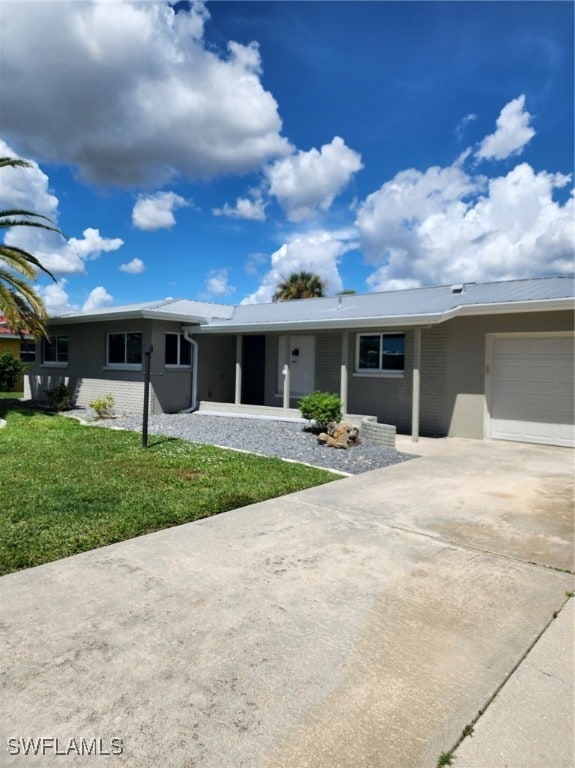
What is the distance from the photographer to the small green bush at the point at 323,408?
10477 mm

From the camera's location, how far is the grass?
4.60m

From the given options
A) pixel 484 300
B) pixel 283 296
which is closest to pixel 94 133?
pixel 484 300

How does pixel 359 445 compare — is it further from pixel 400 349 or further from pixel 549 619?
pixel 549 619

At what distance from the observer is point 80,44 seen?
29.7ft

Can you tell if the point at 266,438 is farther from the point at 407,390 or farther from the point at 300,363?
the point at 300,363

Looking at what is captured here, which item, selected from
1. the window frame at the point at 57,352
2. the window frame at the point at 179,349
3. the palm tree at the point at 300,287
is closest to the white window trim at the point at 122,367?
the window frame at the point at 179,349

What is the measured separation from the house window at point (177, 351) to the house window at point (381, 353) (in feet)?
17.3

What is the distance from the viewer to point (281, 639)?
2961 mm

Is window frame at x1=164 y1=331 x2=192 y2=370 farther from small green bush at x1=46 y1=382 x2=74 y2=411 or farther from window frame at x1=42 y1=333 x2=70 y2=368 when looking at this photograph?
window frame at x1=42 y1=333 x2=70 y2=368

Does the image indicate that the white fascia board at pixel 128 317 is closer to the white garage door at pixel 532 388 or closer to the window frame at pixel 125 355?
the window frame at pixel 125 355

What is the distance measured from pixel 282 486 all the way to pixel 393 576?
9.73 ft

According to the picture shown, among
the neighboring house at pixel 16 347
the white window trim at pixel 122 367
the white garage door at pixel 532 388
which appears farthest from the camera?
the neighboring house at pixel 16 347

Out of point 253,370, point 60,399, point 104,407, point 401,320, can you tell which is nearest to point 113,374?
point 60,399

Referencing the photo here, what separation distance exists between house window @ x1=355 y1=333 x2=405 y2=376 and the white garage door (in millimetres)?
2391
